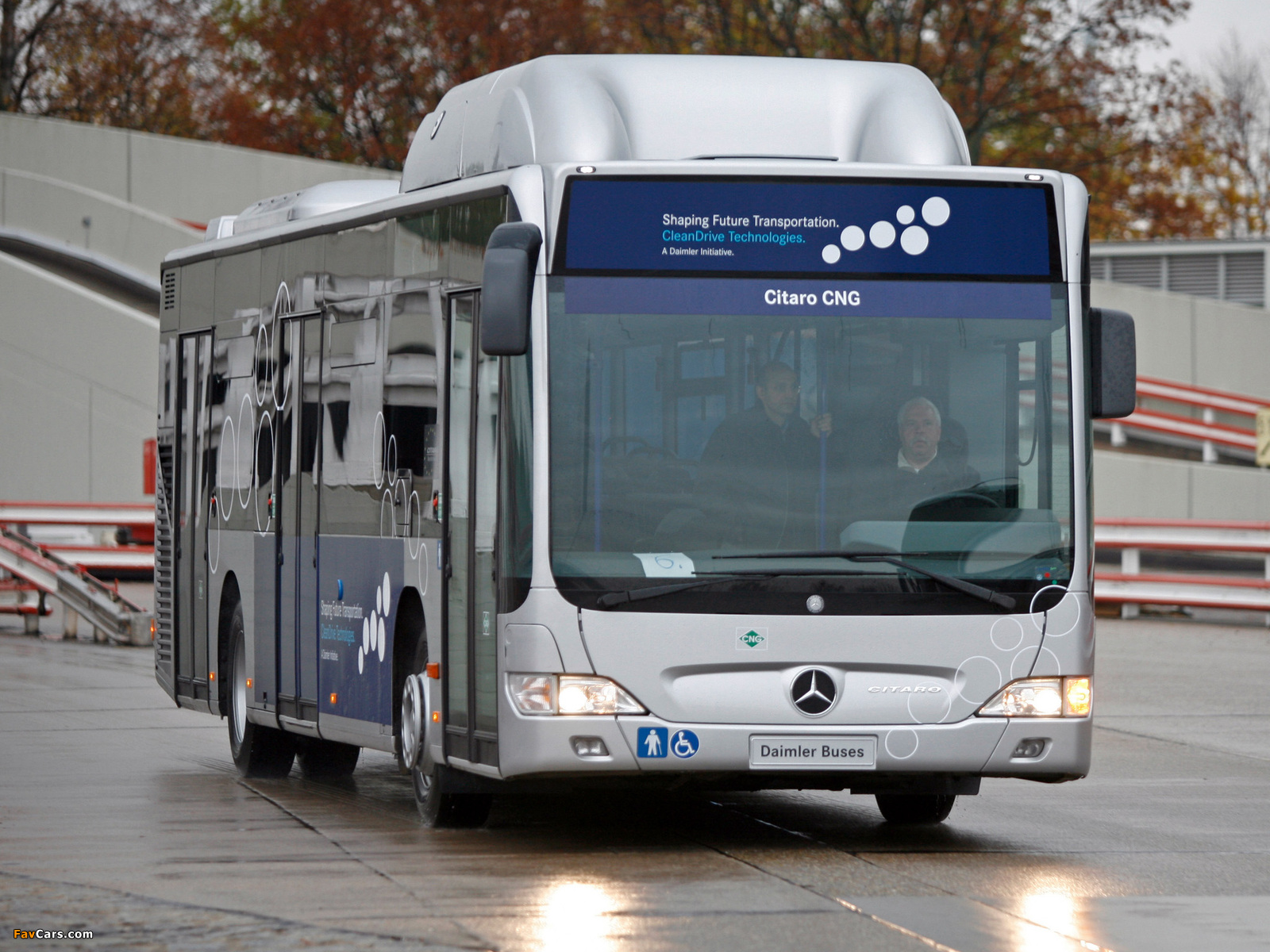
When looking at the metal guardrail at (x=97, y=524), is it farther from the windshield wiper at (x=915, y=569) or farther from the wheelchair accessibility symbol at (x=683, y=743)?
the windshield wiper at (x=915, y=569)

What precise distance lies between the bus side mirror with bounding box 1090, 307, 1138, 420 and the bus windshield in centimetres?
18

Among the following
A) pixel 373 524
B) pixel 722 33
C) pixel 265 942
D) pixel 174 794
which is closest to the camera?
pixel 265 942

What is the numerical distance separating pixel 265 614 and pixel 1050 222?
16.1ft

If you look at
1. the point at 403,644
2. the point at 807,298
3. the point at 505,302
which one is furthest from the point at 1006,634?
the point at 403,644

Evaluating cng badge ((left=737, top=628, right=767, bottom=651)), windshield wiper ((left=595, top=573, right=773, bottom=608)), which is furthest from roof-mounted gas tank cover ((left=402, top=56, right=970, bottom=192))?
cng badge ((left=737, top=628, right=767, bottom=651))

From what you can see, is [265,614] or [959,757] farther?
[265,614]

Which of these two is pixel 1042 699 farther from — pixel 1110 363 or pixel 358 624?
pixel 358 624

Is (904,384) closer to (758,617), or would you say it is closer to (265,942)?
(758,617)

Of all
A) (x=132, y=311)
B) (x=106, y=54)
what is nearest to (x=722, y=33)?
(x=132, y=311)

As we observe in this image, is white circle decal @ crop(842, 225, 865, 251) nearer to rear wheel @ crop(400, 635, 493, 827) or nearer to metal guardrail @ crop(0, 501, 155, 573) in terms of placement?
rear wheel @ crop(400, 635, 493, 827)

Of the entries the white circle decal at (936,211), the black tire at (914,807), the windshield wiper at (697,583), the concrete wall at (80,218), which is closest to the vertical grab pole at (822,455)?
the windshield wiper at (697,583)

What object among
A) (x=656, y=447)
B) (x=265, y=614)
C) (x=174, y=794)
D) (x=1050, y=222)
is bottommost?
(x=174, y=794)

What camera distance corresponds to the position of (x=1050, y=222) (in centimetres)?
972

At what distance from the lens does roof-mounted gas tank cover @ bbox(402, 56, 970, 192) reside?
995 cm
